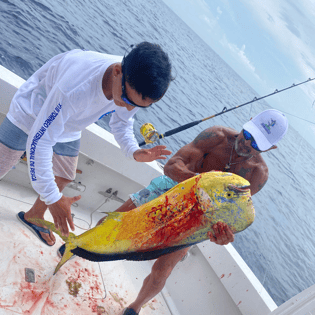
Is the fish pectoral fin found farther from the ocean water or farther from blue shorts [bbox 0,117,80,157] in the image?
the ocean water

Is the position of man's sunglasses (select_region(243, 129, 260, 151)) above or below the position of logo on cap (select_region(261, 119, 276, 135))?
below

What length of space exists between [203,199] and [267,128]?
1.14m

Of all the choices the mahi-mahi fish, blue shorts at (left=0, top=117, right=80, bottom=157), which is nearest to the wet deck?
the mahi-mahi fish

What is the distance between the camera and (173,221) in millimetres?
1757

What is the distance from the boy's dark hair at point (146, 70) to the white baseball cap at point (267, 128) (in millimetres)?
1214

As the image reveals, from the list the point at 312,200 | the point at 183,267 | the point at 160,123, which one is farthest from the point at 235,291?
the point at 312,200

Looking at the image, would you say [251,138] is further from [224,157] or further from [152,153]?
[152,153]

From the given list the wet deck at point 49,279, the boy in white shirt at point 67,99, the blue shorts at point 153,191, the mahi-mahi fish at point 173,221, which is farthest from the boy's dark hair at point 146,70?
the wet deck at point 49,279

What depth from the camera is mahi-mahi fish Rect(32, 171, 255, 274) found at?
63.2 inches

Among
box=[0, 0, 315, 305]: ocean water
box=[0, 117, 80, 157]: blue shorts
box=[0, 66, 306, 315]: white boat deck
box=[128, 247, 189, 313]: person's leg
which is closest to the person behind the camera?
box=[0, 117, 80, 157]: blue shorts

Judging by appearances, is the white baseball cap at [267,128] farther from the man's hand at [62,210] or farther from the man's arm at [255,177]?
the man's hand at [62,210]

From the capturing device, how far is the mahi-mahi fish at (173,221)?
1.61m

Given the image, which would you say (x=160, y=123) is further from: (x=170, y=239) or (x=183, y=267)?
(x=170, y=239)

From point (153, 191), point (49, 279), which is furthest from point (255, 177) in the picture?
point (49, 279)
